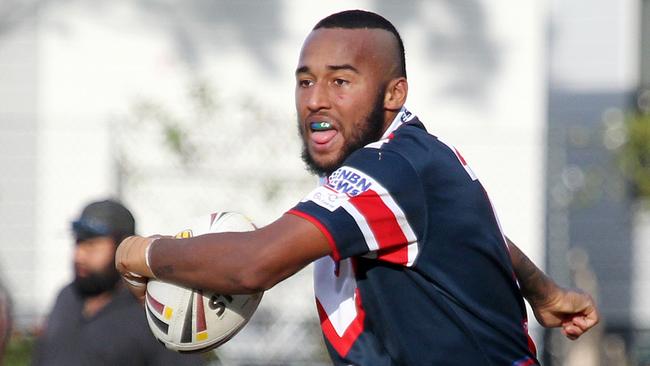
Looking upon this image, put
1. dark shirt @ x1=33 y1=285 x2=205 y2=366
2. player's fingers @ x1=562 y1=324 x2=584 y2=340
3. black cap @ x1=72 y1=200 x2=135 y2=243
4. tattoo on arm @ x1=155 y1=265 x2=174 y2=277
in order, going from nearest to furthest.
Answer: tattoo on arm @ x1=155 y1=265 x2=174 y2=277
player's fingers @ x1=562 y1=324 x2=584 y2=340
dark shirt @ x1=33 y1=285 x2=205 y2=366
black cap @ x1=72 y1=200 x2=135 y2=243

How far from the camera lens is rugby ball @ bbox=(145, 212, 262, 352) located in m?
3.80

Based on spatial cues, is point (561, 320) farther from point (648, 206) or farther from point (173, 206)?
point (648, 206)

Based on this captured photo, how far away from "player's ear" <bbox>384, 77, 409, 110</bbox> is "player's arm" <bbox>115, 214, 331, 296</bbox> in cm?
56

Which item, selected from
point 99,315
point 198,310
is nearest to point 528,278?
point 198,310

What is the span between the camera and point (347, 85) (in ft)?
12.8

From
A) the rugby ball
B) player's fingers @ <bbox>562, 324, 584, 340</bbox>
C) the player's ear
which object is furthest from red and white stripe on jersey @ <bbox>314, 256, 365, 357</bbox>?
player's fingers @ <bbox>562, 324, 584, 340</bbox>

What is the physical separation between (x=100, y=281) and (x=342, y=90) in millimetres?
3509

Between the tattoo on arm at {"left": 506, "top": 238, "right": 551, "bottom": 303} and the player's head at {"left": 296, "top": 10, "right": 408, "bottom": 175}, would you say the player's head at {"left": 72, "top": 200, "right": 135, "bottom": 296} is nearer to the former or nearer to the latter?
the tattoo on arm at {"left": 506, "top": 238, "right": 551, "bottom": 303}

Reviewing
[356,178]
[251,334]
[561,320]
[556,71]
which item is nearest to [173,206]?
[251,334]

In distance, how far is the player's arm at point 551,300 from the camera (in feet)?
14.5

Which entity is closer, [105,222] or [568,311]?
[568,311]

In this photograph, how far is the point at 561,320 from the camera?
453 cm

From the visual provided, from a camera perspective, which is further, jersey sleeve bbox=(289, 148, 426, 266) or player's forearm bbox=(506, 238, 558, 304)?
player's forearm bbox=(506, 238, 558, 304)

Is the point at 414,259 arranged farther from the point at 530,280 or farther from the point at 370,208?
the point at 530,280
